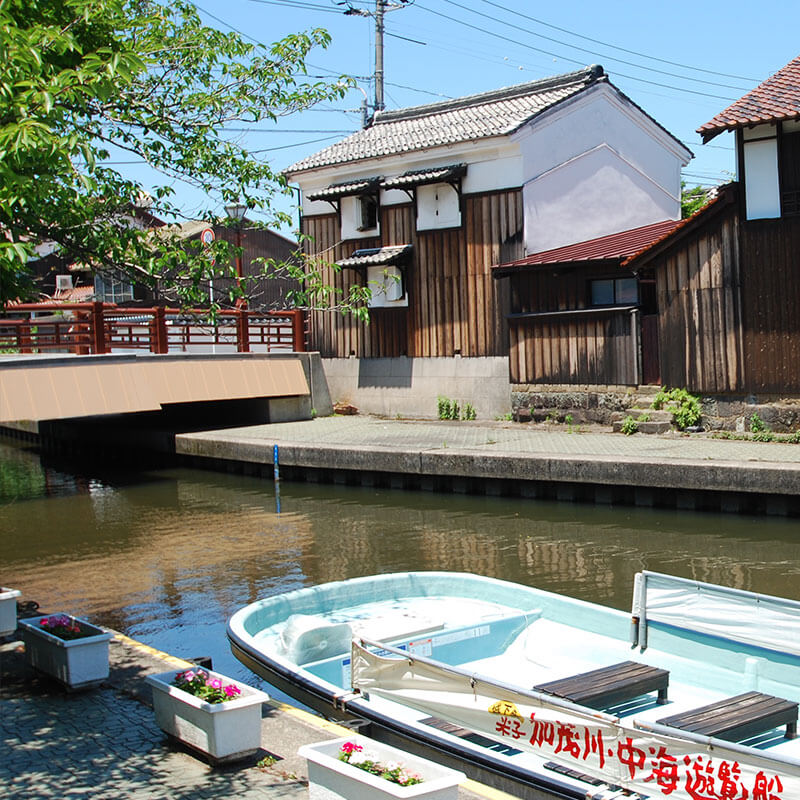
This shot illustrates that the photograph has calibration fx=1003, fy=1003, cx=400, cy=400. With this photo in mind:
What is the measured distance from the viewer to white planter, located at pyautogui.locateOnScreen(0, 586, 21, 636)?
9203 millimetres

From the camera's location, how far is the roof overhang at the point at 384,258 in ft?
84.4

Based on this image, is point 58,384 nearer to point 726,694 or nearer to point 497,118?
point 497,118

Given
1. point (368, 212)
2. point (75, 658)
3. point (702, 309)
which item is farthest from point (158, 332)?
point (75, 658)

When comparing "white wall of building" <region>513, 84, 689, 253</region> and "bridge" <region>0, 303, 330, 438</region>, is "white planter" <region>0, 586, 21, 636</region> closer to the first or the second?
"bridge" <region>0, 303, 330, 438</region>

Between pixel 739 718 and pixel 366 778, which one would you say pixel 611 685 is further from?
pixel 366 778

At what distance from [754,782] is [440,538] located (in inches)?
443

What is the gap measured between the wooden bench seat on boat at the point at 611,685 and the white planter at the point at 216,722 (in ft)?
6.73

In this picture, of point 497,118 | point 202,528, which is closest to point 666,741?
point 202,528

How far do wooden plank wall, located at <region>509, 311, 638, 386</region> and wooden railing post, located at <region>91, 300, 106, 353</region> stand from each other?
9794 mm

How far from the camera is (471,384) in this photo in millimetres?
25188

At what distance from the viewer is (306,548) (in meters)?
16.0

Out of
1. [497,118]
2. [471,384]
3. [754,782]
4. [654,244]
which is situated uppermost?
[497,118]

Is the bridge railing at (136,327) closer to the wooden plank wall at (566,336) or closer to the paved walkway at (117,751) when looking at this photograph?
the wooden plank wall at (566,336)

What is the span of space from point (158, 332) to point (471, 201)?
848 centimetres
